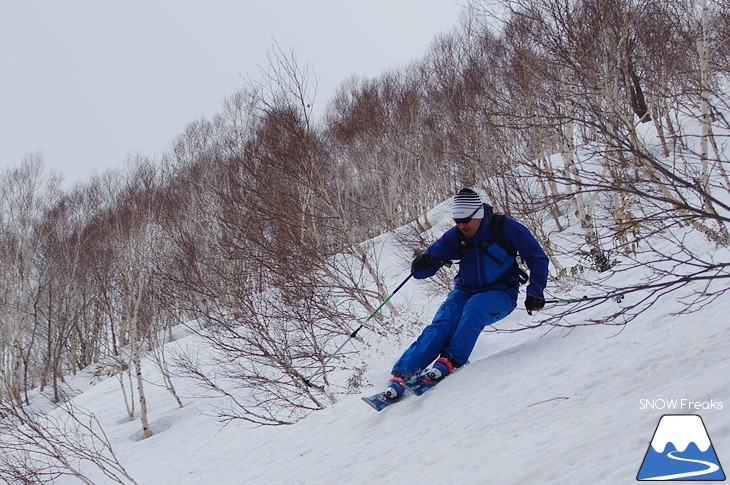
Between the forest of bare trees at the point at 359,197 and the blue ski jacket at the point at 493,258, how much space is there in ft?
1.37

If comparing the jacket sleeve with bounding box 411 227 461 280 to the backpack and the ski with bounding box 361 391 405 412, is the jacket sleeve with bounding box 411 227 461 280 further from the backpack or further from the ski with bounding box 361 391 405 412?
the ski with bounding box 361 391 405 412

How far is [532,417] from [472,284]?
1.51 meters

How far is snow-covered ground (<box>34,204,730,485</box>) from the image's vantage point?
73.9 inches

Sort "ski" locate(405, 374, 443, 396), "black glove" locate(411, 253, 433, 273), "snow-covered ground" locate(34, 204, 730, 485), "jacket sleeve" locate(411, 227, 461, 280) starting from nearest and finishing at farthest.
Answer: "snow-covered ground" locate(34, 204, 730, 485) → "ski" locate(405, 374, 443, 396) → "jacket sleeve" locate(411, 227, 461, 280) → "black glove" locate(411, 253, 433, 273)

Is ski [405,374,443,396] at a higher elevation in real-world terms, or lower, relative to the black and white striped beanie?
lower

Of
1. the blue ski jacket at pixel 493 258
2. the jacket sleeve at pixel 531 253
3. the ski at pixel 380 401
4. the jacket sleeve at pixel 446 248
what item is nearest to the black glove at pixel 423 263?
the jacket sleeve at pixel 446 248

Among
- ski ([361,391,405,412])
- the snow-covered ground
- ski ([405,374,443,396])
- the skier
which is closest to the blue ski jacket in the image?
the skier

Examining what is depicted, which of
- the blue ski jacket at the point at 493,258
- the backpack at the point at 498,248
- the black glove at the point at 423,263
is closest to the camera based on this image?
the blue ski jacket at the point at 493,258

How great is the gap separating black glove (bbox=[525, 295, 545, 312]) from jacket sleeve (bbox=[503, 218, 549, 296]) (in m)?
0.04

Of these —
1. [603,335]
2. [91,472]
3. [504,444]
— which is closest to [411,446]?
[504,444]

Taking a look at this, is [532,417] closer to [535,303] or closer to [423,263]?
[535,303]

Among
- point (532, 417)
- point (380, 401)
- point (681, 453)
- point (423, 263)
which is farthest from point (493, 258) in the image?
point (681, 453)

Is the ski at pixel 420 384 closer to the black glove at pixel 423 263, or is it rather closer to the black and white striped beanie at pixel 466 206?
the black glove at pixel 423 263

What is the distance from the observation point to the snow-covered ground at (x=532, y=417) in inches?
73.9
